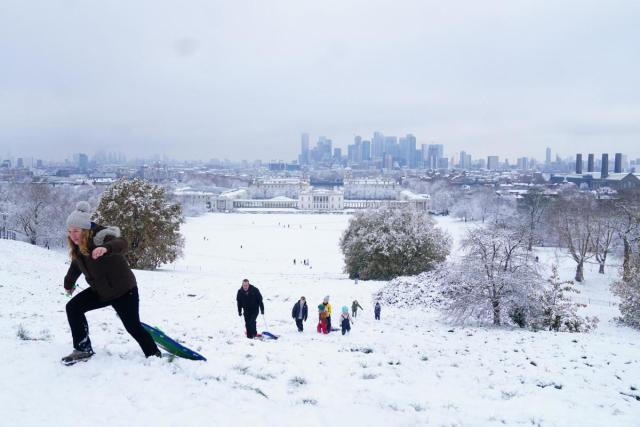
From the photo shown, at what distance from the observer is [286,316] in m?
14.6

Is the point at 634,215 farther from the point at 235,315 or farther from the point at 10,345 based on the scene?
the point at 10,345

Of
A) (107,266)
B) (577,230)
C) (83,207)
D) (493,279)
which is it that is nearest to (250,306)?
(107,266)

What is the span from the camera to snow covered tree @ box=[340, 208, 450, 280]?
88.0 ft

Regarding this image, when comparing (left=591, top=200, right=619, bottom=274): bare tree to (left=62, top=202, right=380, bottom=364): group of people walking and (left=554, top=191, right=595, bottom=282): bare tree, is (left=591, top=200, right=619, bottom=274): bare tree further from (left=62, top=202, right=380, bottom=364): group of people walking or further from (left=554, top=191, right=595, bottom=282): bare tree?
(left=62, top=202, right=380, bottom=364): group of people walking

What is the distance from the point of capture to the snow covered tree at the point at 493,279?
14.1 m

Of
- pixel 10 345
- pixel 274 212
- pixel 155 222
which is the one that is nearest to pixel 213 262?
pixel 155 222

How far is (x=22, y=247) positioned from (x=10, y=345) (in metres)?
16.1

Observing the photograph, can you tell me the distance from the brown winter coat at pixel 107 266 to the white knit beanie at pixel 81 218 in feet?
0.43

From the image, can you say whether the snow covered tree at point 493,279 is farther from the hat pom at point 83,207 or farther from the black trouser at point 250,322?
the hat pom at point 83,207

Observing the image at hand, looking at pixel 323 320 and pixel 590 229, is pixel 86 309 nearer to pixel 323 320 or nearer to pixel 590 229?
pixel 323 320

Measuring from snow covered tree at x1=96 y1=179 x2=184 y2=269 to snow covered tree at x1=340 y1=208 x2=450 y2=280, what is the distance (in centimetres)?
985

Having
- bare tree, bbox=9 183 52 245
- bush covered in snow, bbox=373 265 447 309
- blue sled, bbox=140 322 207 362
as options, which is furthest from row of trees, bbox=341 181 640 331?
bare tree, bbox=9 183 52 245

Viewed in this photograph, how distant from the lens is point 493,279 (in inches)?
571

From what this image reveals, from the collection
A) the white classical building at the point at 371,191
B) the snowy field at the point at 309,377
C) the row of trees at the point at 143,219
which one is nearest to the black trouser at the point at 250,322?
the snowy field at the point at 309,377
